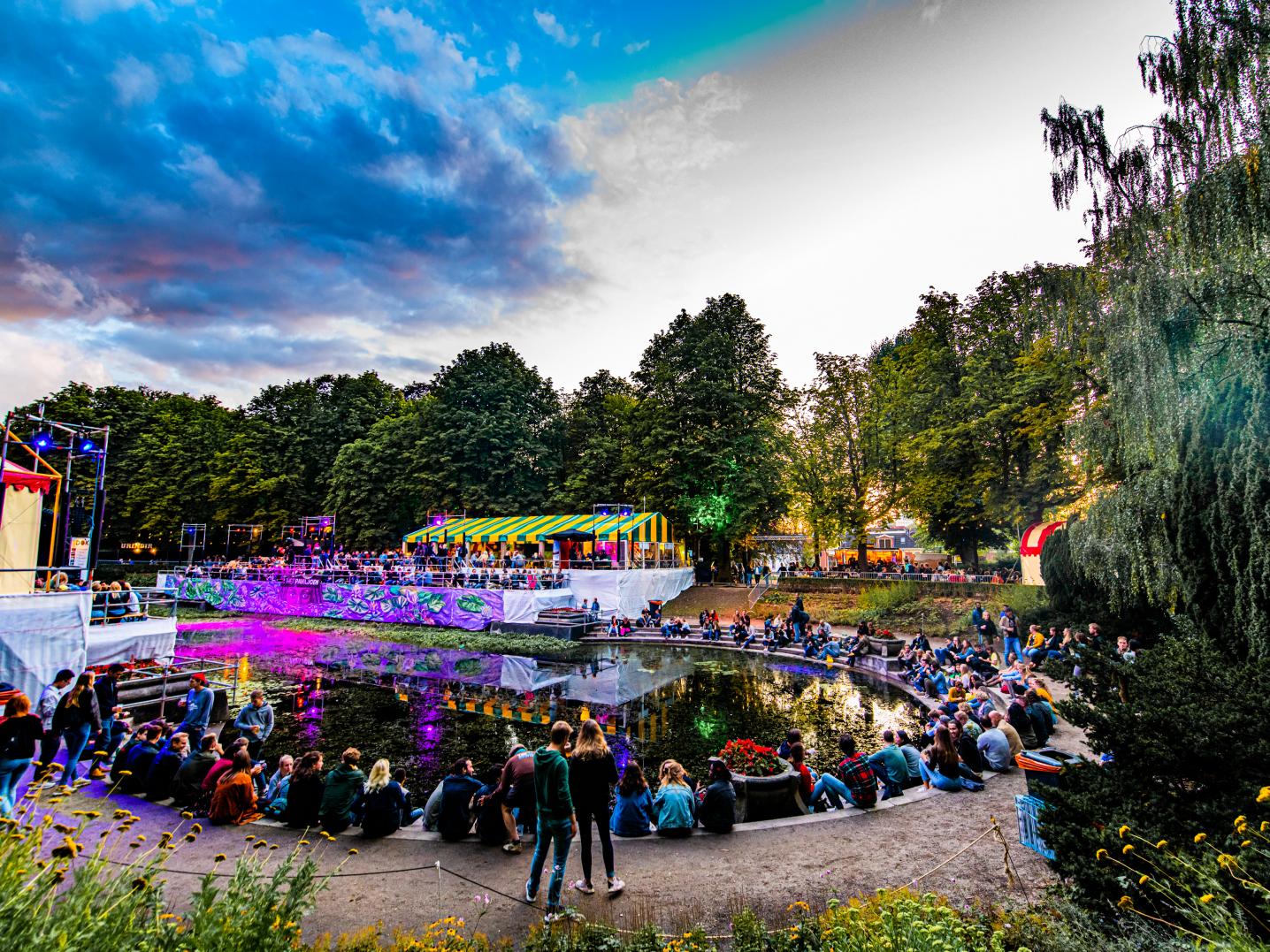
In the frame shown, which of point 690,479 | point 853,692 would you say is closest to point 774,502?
point 690,479

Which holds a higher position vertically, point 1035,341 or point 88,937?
point 1035,341

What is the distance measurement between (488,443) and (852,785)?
106 ft

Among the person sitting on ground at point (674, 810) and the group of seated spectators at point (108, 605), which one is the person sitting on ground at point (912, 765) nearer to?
the person sitting on ground at point (674, 810)

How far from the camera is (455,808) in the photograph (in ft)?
19.8

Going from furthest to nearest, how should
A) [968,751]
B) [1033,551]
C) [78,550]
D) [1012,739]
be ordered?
[78,550]
[1033,551]
[1012,739]
[968,751]

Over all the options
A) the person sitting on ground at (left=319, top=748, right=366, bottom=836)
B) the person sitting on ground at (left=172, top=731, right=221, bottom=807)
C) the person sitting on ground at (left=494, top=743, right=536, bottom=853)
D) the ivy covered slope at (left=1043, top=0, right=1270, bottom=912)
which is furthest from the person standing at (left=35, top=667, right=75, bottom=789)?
the ivy covered slope at (left=1043, top=0, right=1270, bottom=912)

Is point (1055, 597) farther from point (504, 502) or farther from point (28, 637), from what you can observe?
point (504, 502)

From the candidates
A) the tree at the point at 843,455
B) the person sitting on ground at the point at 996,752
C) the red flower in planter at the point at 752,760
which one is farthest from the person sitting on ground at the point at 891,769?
the tree at the point at 843,455

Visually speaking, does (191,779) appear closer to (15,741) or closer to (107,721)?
(15,741)

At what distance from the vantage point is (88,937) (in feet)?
8.30

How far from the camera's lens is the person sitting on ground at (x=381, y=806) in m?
6.11

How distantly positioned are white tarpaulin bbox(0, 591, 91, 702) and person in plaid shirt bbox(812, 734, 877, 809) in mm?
12745

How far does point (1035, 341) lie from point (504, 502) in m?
28.6

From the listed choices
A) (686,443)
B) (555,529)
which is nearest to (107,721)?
(555,529)
